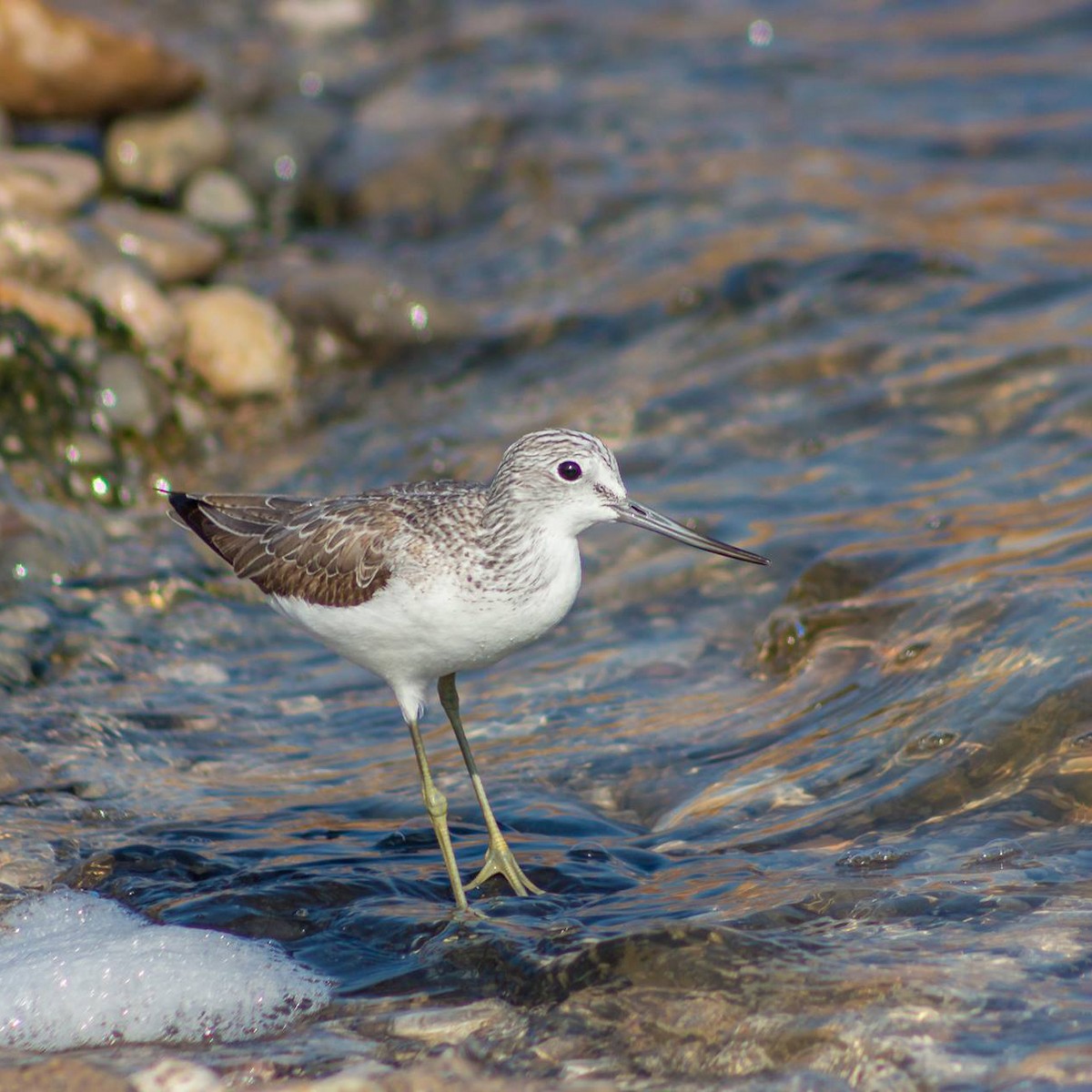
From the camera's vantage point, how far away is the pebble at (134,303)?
437 inches

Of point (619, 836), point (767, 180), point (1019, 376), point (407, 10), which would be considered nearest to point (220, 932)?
point (619, 836)

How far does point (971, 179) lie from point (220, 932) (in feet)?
32.4

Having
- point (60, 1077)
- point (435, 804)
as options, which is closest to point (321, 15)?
point (435, 804)

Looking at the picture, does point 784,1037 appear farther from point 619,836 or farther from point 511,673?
point 511,673

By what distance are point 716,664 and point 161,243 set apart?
21.1 feet

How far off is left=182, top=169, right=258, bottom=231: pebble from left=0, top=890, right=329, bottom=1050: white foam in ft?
30.7

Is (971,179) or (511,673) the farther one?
(971,179)

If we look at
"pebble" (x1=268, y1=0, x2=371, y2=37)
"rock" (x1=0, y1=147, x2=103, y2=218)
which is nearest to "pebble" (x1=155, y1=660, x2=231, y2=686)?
"rock" (x1=0, y1=147, x2=103, y2=218)

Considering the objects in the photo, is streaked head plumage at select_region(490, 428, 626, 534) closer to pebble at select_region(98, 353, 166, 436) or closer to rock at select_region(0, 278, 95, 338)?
pebble at select_region(98, 353, 166, 436)

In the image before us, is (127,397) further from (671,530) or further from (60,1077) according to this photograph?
(60,1077)

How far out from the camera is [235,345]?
11.6 m

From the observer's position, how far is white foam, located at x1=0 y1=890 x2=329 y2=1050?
5.18 m

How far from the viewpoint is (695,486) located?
9859 millimetres

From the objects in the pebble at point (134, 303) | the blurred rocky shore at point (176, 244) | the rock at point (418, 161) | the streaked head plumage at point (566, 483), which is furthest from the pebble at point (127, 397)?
the streaked head plumage at point (566, 483)
